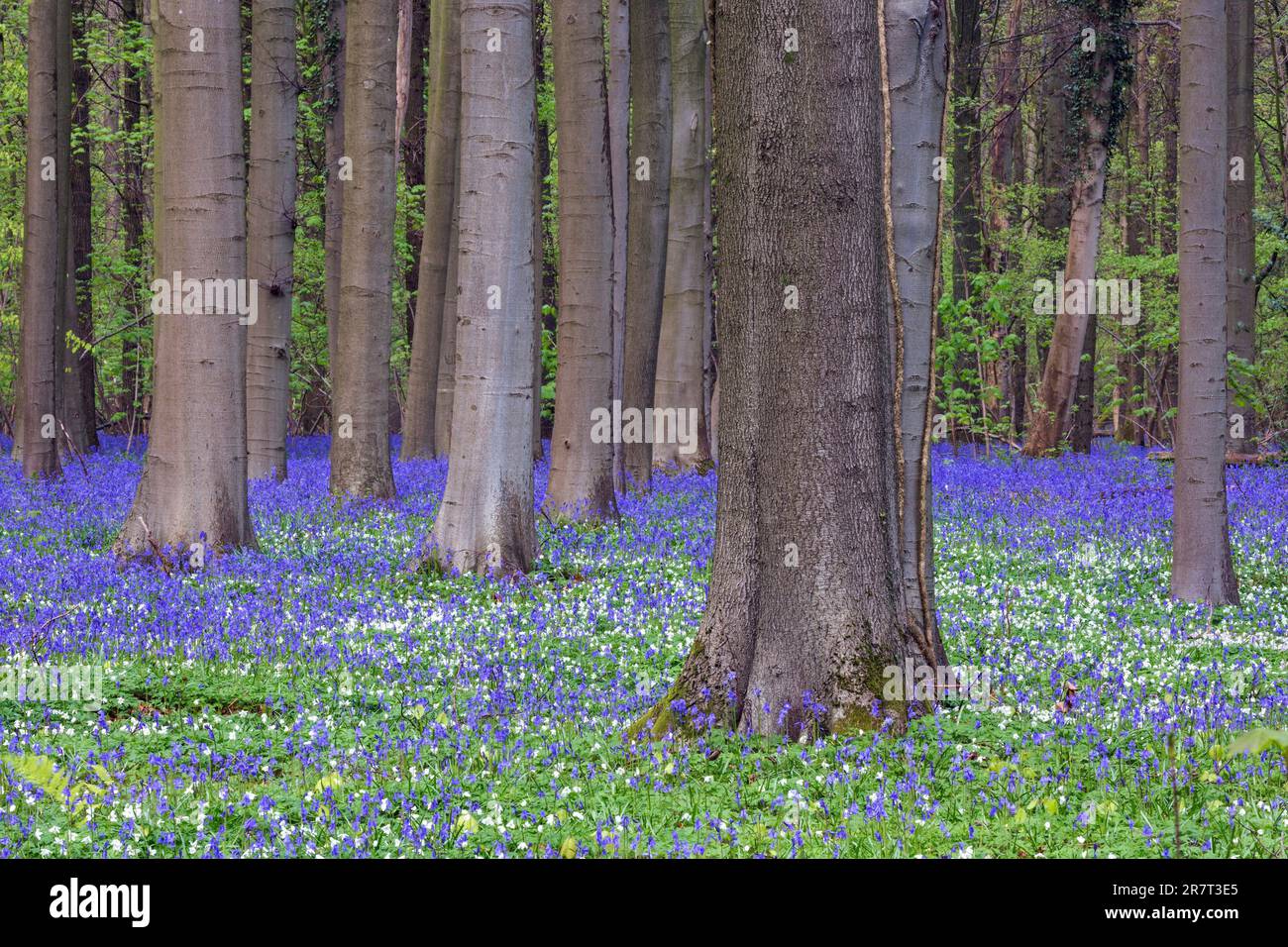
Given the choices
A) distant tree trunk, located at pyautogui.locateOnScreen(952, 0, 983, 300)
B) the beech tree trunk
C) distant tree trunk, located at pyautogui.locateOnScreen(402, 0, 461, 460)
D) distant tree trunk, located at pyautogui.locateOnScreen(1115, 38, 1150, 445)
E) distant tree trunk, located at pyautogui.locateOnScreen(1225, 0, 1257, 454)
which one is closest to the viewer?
the beech tree trunk

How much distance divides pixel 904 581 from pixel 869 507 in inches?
29.3

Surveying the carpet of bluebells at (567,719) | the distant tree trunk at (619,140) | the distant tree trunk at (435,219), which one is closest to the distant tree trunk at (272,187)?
the distant tree trunk at (435,219)

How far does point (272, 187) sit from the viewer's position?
1877cm

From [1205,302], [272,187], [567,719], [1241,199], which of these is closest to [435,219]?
[272,187]

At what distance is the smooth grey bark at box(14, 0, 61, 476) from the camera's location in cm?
1911

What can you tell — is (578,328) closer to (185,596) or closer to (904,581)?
(185,596)

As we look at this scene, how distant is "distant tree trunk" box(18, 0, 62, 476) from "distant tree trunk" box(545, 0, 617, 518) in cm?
911

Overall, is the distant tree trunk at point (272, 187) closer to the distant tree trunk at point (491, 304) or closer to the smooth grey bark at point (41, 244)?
the smooth grey bark at point (41, 244)

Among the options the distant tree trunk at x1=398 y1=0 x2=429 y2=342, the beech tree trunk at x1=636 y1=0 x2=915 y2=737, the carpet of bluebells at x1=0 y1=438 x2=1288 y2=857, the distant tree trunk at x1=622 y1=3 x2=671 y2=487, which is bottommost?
the carpet of bluebells at x1=0 y1=438 x2=1288 y2=857

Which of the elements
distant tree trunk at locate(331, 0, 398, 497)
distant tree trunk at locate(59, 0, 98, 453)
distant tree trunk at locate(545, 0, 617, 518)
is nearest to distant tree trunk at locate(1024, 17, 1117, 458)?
distant tree trunk at locate(545, 0, 617, 518)

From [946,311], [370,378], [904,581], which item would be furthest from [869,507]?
[946,311]

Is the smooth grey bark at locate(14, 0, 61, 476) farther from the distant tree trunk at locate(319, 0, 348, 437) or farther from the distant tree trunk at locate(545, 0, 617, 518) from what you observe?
the distant tree trunk at locate(545, 0, 617, 518)

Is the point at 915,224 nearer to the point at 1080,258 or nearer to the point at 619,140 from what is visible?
the point at 619,140

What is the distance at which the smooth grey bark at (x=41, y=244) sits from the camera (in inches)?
752
